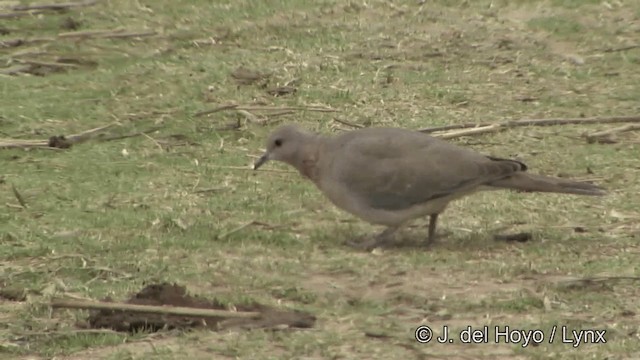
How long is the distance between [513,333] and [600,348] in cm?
32

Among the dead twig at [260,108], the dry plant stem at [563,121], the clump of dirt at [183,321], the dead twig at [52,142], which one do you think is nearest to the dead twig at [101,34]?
the dead twig at [260,108]

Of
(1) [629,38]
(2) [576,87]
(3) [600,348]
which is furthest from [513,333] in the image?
(1) [629,38]

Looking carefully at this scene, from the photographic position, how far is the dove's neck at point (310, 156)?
672 centimetres

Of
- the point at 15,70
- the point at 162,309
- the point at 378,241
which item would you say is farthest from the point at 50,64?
the point at 162,309

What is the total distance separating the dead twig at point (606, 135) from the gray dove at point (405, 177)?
1.63 metres

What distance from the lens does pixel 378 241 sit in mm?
6586

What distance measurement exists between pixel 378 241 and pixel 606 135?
7.15 ft

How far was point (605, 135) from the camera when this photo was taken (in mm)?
8266

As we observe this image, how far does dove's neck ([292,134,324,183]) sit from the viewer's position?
672cm

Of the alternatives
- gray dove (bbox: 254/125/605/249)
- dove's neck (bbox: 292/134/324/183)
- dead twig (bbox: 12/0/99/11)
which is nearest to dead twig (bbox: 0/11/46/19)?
dead twig (bbox: 12/0/99/11)

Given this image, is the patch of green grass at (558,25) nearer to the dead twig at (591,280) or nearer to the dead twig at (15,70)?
the dead twig at (15,70)

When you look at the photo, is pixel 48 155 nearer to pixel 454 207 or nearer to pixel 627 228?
pixel 454 207

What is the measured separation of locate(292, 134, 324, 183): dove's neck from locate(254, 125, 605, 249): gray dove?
57 mm

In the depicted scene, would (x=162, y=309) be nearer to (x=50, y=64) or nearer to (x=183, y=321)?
(x=183, y=321)
